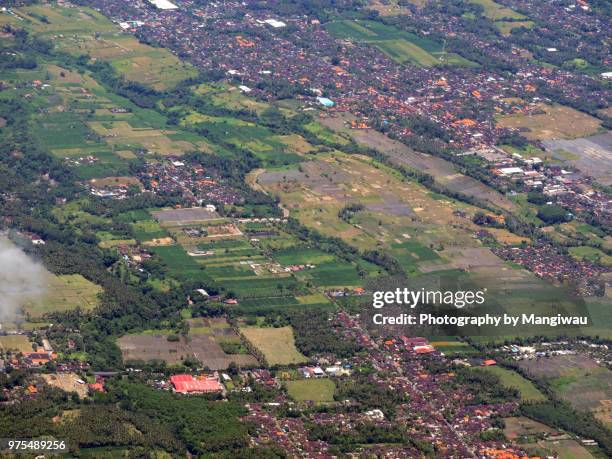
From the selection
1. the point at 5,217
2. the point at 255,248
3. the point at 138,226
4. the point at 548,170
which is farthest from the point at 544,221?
the point at 5,217

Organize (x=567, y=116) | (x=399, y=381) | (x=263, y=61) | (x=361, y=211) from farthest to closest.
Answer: (x=263, y=61) < (x=567, y=116) < (x=361, y=211) < (x=399, y=381)

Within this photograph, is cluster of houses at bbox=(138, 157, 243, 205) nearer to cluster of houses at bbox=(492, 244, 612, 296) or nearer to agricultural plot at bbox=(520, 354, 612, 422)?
cluster of houses at bbox=(492, 244, 612, 296)

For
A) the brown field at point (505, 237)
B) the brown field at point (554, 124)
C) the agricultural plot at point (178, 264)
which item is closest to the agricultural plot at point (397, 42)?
the brown field at point (554, 124)

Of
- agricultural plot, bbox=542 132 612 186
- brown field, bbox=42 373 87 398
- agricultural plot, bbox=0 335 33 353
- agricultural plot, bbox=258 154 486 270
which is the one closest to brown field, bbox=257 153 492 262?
agricultural plot, bbox=258 154 486 270

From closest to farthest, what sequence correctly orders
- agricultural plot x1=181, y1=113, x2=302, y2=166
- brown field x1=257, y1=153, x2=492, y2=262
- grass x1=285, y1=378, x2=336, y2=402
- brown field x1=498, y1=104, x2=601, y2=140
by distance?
1. grass x1=285, y1=378, x2=336, y2=402
2. brown field x1=257, y1=153, x2=492, y2=262
3. agricultural plot x1=181, y1=113, x2=302, y2=166
4. brown field x1=498, y1=104, x2=601, y2=140

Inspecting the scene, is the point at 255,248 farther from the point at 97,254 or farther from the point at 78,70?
the point at 78,70

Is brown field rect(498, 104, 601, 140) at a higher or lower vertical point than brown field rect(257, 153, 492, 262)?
higher
